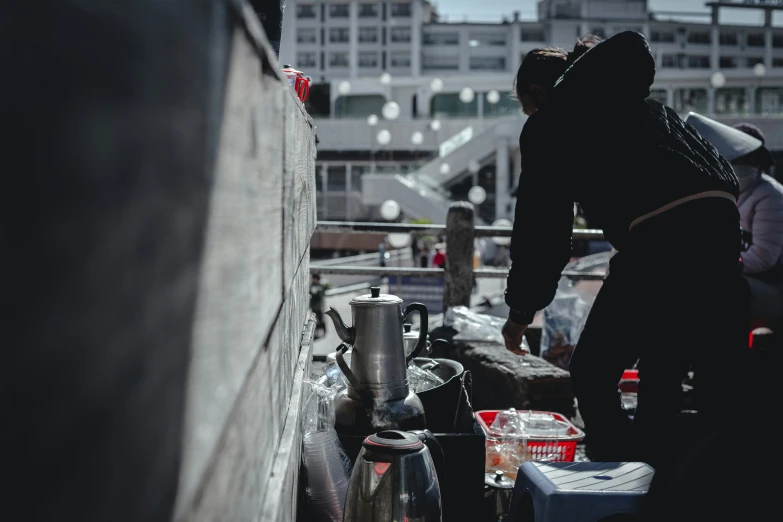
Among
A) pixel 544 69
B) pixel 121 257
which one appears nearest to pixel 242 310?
pixel 121 257

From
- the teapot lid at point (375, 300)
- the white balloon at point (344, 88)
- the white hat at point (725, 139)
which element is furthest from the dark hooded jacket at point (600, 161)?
the white balloon at point (344, 88)

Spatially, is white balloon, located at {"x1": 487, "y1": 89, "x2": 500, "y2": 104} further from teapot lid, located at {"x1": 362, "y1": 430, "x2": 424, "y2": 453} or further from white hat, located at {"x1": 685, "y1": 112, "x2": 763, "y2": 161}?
teapot lid, located at {"x1": 362, "y1": 430, "x2": 424, "y2": 453}

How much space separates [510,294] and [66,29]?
7.40 ft

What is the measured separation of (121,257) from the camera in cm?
44

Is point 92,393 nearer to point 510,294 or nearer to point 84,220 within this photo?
point 84,220

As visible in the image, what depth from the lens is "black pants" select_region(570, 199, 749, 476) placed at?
7.64 feet

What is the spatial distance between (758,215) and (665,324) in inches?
84.9

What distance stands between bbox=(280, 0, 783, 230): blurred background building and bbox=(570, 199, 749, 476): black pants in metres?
27.7

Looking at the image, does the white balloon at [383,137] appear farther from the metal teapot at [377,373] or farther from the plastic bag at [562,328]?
the metal teapot at [377,373]

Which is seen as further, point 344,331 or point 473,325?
point 473,325

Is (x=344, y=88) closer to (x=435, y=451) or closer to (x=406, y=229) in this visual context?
(x=406, y=229)

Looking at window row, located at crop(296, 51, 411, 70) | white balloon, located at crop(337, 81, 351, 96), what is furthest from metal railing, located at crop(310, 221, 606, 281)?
window row, located at crop(296, 51, 411, 70)

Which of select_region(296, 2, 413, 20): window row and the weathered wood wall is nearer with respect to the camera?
the weathered wood wall

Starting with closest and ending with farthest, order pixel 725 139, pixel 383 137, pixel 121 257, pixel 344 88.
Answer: pixel 121 257 < pixel 725 139 < pixel 383 137 < pixel 344 88
